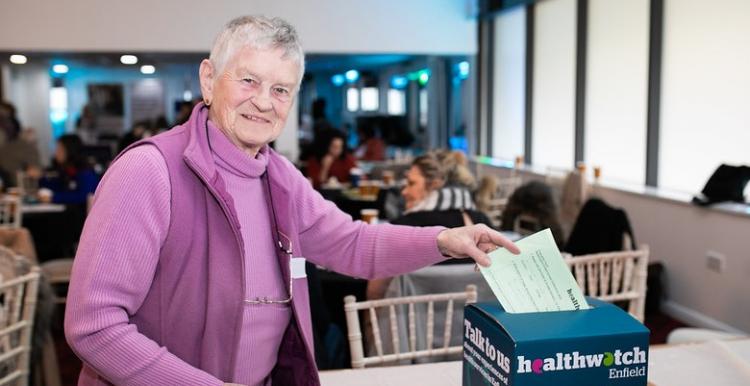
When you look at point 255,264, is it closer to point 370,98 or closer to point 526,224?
point 526,224

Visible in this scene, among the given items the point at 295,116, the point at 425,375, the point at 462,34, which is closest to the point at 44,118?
the point at 295,116

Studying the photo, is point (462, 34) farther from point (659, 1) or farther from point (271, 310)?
point (271, 310)

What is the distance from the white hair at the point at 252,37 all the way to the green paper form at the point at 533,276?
20.9 inches

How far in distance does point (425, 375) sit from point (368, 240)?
1.24 ft

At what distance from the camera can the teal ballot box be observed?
3.92 feet

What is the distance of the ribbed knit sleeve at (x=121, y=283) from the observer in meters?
1.25

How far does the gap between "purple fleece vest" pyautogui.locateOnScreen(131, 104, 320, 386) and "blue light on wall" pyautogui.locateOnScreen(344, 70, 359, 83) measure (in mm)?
14515

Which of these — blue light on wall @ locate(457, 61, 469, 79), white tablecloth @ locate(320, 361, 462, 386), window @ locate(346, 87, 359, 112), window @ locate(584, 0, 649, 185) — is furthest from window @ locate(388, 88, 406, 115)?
white tablecloth @ locate(320, 361, 462, 386)

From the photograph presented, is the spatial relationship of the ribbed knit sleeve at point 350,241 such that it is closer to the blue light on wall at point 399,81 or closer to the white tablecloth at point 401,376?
the white tablecloth at point 401,376

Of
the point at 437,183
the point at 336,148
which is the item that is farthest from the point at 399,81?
the point at 437,183

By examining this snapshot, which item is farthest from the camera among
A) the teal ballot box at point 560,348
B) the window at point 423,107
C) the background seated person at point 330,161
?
the window at point 423,107

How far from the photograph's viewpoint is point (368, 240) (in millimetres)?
1738

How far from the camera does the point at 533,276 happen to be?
51.7 inches

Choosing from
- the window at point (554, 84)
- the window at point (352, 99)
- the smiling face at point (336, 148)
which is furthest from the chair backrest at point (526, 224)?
the window at point (352, 99)
